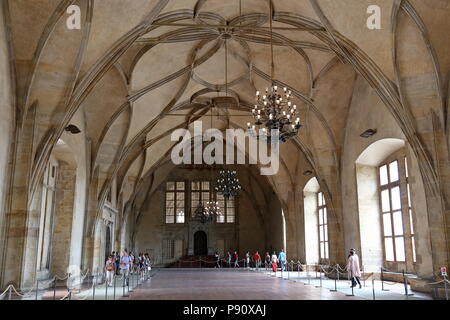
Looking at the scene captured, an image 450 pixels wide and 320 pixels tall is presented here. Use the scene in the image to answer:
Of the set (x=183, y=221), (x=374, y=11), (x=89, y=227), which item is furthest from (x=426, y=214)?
(x=183, y=221)

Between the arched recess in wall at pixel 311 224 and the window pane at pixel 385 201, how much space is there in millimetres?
A: 6033

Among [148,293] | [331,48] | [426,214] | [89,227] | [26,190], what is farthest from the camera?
[89,227]

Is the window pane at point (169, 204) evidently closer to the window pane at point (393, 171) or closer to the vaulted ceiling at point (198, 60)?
the vaulted ceiling at point (198, 60)

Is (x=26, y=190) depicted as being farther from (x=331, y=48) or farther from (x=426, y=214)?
(x=426, y=214)

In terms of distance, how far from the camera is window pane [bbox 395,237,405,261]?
44.5ft

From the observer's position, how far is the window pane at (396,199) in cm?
1386

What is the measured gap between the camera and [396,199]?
14.0m

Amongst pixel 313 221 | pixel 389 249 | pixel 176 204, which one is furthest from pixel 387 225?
pixel 176 204

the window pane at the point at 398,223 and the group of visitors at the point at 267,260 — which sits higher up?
the window pane at the point at 398,223

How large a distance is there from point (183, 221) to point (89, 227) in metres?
16.3

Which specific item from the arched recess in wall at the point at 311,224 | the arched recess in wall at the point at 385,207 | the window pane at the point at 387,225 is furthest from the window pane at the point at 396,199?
the arched recess in wall at the point at 311,224

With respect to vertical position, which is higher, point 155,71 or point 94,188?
point 155,71

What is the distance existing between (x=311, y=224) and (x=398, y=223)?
7590 mm

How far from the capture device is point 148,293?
11.5 metres
